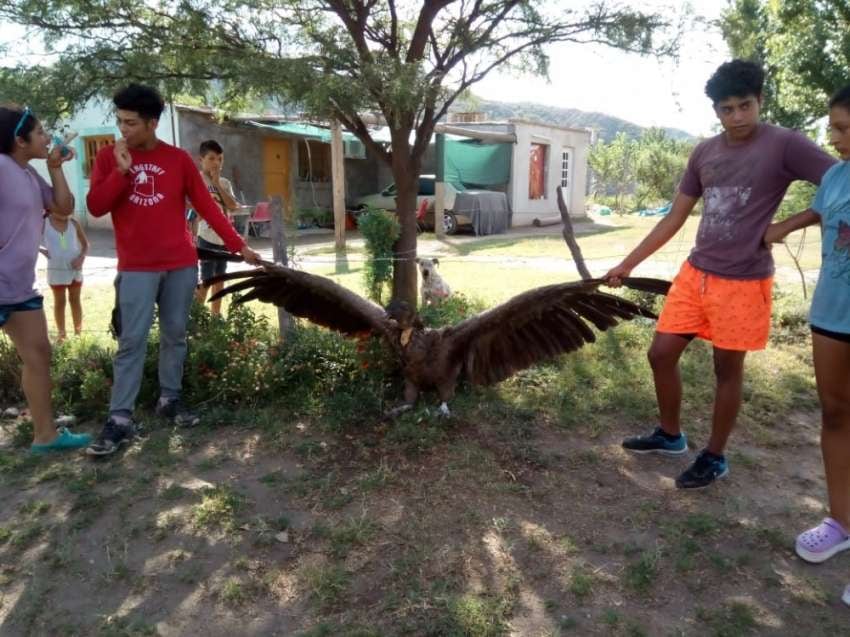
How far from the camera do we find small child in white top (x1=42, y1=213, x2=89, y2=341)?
5.68 metres

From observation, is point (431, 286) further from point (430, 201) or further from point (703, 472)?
point (430, 201)

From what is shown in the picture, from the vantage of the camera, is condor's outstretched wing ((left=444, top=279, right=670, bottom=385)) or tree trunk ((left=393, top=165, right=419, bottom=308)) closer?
condor's outstretched wing ((left=444, top=279, right=670, bottom=385))

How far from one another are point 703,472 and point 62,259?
547 centimetres

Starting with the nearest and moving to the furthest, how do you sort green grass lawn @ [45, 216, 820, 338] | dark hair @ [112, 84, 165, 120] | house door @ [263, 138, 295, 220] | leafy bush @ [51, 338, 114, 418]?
dark hair @ [112, 84, 165, 120]
leafy bush @ [51, 338, 114, 418]
green grass lawn @ [45, 216, 820, 338]
house door @ [263, 138, 295, 220]

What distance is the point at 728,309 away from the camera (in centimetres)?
314

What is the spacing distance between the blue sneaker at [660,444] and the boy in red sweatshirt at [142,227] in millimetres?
2697

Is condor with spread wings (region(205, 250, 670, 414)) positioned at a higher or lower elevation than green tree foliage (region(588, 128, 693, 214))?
lower

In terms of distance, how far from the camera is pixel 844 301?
252cm

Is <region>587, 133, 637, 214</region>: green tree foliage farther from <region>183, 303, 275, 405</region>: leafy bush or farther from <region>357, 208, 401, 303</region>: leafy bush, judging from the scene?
<region>183, 303, 275, 405</region>: leafy bush

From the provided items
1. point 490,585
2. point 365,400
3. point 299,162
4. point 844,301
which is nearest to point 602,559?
point 490,585

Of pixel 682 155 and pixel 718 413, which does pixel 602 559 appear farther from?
pixel 682 155

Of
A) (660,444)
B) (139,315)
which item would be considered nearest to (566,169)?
(660,444)

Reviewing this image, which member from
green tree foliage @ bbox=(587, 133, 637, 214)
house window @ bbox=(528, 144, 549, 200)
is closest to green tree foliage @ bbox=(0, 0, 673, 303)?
house window @ bbox=(528, 144, 549, 200)

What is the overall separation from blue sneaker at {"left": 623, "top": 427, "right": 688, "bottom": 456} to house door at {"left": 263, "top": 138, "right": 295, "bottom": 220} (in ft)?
46.5
